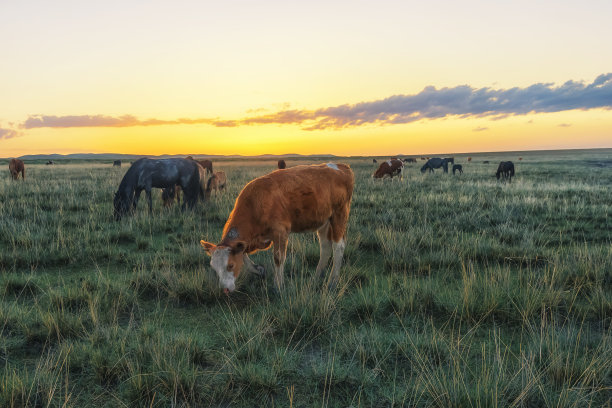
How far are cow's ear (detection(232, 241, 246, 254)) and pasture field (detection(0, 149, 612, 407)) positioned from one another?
79 centimetres

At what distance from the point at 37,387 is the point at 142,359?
79cm

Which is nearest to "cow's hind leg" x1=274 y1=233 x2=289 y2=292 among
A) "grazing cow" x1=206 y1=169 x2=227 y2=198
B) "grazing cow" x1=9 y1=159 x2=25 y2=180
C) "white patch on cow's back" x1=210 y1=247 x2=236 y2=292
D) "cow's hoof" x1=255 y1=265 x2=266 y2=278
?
"cow's hoof" x1=255 y1=265 x2=266 y2=278

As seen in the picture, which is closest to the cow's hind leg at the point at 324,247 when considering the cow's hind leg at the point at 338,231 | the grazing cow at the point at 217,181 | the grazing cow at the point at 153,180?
the cow's hind leg at the point at 338,231

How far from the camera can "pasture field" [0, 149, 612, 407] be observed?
110 inches

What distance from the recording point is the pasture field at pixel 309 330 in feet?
9.20

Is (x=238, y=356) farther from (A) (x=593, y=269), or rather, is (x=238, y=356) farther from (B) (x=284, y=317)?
(A) (x=593, y=269)

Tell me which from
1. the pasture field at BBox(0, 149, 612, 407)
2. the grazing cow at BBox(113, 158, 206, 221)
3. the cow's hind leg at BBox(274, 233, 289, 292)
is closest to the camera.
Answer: the pasture field at BBox(0, 149, 612, 407)

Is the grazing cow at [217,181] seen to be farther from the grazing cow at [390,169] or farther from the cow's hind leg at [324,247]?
the grazing cow at [390,169]

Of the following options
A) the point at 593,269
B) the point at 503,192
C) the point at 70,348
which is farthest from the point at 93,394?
the point at 503,192

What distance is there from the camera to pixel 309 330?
3.90 meters

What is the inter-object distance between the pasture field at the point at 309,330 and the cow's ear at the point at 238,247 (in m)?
0.79

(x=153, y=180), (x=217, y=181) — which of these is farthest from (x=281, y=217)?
(x=217, y=181)

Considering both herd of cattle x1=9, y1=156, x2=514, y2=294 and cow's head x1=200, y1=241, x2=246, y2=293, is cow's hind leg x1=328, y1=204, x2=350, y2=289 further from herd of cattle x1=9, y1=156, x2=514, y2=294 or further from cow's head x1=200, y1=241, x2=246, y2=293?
cow's head x1=200, y1=241, x2=246, y2=293

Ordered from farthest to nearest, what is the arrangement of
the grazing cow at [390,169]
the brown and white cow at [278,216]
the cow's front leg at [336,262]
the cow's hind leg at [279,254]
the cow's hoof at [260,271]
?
the grazing cow at [390,169] → the cow's hoof at [260,271] → the cow's front leg at [336,262] → the cow's hind leg at [279,254] → the brown and white cow at [278,216]
